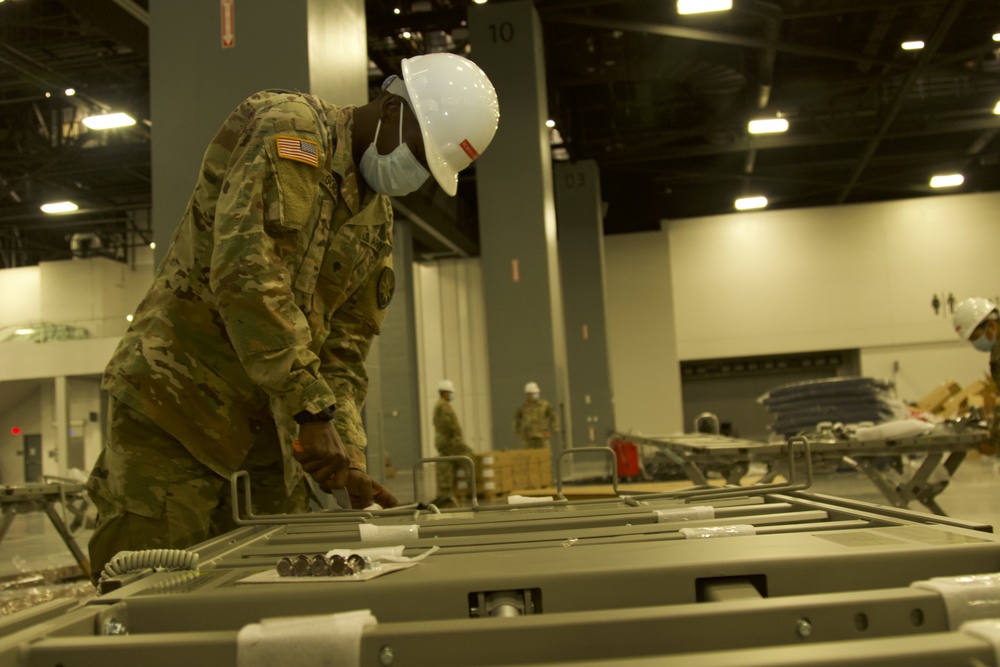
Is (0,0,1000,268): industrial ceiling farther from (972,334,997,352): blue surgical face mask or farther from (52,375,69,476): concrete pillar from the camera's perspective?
(972,334,997,352): blue surgical face mask

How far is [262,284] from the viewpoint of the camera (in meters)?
2.07

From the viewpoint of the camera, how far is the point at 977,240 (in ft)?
72.3

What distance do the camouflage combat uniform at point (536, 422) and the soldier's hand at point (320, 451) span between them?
9.82m

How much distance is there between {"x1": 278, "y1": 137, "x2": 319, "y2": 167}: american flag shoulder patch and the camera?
2.20 m

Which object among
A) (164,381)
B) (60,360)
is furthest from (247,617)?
(60,360)

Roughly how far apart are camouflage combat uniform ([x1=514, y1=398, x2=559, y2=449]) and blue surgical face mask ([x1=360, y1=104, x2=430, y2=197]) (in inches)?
371

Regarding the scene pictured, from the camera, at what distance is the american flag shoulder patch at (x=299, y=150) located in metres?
2.20

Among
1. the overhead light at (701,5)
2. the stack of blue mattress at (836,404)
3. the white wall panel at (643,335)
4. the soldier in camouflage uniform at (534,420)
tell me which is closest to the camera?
the overhead light at (701,5)

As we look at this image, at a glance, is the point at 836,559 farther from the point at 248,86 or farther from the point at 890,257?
the point at 890,257

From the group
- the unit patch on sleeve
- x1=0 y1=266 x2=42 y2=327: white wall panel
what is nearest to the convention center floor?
x1=0 y1=266 x2=42 y2=327: white wall panel

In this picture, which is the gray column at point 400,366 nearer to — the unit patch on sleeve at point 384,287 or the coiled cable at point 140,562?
the unit patch on sleeve at point 384,287

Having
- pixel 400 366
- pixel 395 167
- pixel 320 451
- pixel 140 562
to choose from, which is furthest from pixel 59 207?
pixel 140 562

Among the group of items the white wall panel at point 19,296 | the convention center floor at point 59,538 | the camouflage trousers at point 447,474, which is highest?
the white wall panel at point 19,296

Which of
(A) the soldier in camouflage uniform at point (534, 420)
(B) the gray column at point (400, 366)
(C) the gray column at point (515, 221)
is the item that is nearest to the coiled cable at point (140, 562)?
(A) the soldier in camouflage uniform at point (534, 420)
